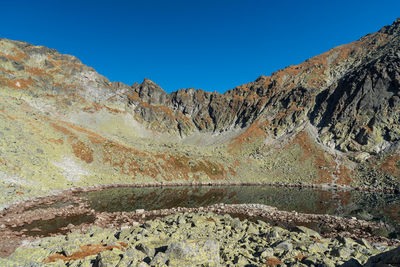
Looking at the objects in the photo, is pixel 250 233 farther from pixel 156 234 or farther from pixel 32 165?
pixel 32 165

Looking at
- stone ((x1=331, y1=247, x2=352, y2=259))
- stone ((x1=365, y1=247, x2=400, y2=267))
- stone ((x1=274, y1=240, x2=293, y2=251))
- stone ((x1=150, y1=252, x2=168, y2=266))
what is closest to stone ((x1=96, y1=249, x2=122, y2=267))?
stone ((x1=150, y1=252, x2=168, y2=266))

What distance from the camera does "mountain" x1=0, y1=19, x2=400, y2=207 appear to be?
61.8 m

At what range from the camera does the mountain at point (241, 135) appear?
61781mm

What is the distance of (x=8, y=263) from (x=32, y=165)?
50.6 metres

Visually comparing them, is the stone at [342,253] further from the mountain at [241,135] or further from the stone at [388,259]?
the mountain at [241,135]

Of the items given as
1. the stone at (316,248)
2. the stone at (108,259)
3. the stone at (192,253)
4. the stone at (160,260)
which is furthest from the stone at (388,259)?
the stone at (108,259)

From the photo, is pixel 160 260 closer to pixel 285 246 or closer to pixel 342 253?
pixel 285 246

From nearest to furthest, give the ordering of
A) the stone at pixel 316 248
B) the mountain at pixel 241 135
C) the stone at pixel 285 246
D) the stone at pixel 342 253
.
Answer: the stone at pixel 342 253 < the stone at pixel 285 246 < the stone at pixel 316 248 < the mountain at pixel 241 135

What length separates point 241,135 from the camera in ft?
513

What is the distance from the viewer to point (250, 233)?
20969 millimetres

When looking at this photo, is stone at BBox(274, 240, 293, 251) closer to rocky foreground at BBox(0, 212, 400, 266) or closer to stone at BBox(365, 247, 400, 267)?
rocky foreground at BBox(0, 212, 400, 266)

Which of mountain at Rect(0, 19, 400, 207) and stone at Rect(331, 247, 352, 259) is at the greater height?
mountain at Rect(0, 19, 400, 207)

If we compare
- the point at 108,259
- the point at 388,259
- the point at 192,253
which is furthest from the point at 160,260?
the point at 388,259

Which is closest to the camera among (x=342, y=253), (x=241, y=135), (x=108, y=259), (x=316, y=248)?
(x=108, y=259)
